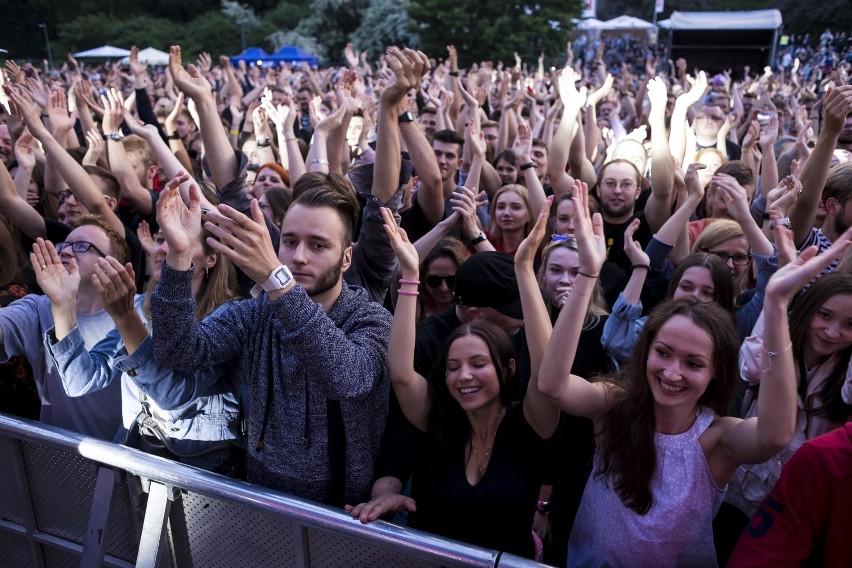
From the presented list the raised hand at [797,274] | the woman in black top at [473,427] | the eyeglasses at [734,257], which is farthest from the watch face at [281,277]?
the eyeglasses at [734,257]

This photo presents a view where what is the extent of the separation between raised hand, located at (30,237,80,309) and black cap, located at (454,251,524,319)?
4.65ft

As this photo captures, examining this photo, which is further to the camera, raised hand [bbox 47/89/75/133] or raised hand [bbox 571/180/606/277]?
raised hand [bbox 47/89/75/133]

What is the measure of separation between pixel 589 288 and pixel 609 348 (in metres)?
0.85

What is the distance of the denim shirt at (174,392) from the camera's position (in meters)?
2.26

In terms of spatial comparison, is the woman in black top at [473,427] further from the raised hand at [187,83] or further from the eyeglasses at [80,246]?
the raised hand at [187,83]

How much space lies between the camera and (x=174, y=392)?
221 cm

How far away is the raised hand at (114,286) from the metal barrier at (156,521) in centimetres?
43

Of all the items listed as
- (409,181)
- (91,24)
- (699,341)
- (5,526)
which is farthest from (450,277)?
(91,24)

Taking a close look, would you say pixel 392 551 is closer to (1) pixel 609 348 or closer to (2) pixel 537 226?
(2) pixel 537 226

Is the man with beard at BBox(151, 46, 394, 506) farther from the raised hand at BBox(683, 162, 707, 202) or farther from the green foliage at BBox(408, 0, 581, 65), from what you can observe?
the green foliage at BBox(408, 0, 581, 65)

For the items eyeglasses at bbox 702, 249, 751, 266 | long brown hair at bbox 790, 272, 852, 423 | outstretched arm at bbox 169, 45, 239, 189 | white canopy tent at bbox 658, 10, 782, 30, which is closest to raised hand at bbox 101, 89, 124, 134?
outstretched arm at bbox 169, 45, 239, 189

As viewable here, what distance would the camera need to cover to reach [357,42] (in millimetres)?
37719

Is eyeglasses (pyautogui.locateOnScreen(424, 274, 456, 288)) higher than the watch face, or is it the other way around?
the watch face

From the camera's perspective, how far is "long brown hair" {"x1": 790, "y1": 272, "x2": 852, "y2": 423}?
7.45 ft
